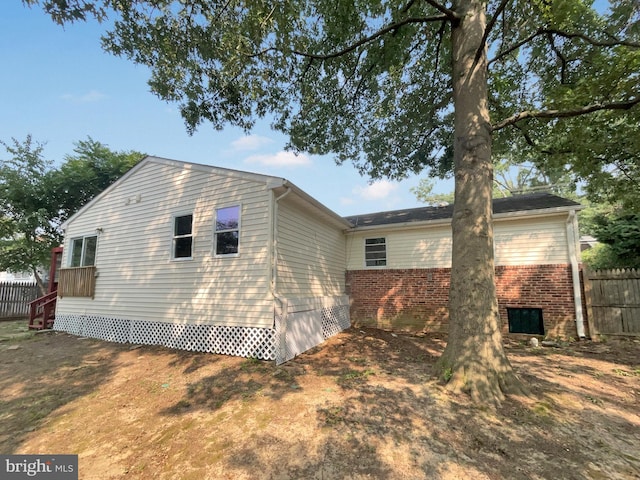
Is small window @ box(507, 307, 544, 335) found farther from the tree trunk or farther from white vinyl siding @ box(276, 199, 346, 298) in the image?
white vinyl siding @ box(276, 199, 346, 298)

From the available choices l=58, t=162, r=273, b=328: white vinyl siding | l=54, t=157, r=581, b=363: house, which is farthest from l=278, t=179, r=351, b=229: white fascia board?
l=58, t=162, r=273, b=328: white vinyl siding

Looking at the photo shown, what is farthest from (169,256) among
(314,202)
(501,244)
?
(501,244)

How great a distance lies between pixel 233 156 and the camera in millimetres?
10969

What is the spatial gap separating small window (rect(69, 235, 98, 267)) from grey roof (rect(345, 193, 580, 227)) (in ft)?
31.2

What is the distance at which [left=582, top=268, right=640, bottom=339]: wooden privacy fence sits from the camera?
7.92 m

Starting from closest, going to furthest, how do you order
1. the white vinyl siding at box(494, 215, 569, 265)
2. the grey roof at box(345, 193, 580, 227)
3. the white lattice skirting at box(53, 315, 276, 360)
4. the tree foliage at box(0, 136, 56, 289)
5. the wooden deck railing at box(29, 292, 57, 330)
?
the white lattice skirting at box(53, 315, 276, 360) → the white vinyl siding at box(494, 215, 569, 265) → the grey roof at box(345, 193, 580, 227) → the wooden deck railing at box(29, 292, 57, 330) → the tree foliage at box(0, 136, 56, 289)

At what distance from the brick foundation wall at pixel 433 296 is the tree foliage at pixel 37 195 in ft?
56.6

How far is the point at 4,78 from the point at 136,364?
8.36m

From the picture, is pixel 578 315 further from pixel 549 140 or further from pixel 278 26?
pixel 278 26

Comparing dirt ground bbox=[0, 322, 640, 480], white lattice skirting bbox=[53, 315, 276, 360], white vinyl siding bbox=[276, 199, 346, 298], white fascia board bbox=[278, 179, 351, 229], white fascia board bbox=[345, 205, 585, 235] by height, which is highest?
white fascia board bbox=[278, 179, 351, 229]

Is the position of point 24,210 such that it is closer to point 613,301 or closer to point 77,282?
point 77,282

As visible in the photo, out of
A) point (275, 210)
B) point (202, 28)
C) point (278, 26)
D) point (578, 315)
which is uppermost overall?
point (202, 28)

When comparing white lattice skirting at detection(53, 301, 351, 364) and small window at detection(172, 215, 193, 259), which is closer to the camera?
white lattice skirting at detection(53, 301, 351, 364)

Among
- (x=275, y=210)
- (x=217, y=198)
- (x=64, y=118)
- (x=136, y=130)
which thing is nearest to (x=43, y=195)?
(x=64, y=118)
